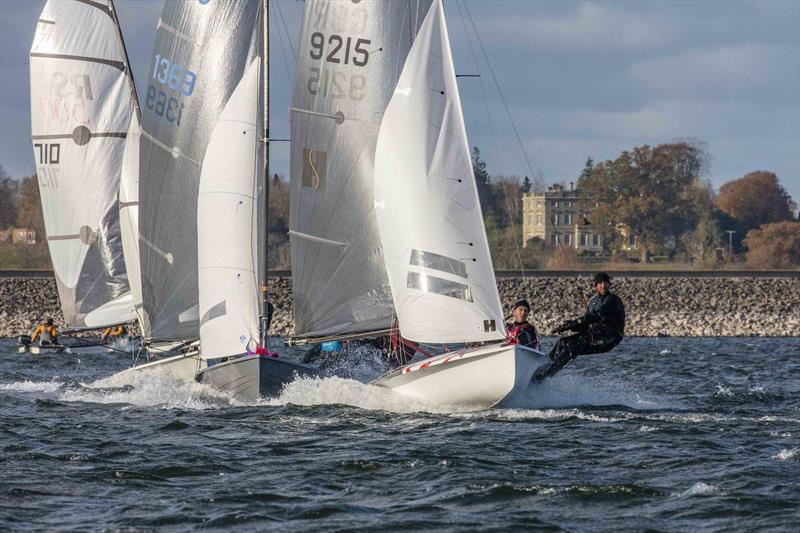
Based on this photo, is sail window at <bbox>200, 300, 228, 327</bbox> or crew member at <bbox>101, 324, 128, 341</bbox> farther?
crew member at <bbox>101, 324, 128, 341</bbox>

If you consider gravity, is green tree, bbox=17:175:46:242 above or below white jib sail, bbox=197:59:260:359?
above

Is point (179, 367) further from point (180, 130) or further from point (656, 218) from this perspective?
point (656, 218)

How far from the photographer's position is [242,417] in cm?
1906

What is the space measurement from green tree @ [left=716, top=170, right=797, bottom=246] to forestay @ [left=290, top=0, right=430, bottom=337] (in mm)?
112735

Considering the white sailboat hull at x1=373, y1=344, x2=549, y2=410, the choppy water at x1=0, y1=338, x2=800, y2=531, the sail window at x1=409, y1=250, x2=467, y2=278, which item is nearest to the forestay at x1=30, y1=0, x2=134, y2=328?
the choppy water at x1=0, y1=338, x2=800, y2=531

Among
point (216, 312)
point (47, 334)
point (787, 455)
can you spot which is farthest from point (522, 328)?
point (47, 334)

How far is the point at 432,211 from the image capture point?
1942cm

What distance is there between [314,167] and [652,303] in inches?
1611

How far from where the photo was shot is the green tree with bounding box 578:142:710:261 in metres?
112

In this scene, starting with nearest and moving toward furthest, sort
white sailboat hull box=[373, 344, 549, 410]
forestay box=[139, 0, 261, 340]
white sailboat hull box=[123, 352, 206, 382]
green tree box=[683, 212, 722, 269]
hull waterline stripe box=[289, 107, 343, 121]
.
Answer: white sailboat hull box=[373, 344, 549, 410]
hull waterline stripe box=[289, 107, 343, 121]
forestay box=[139, 0, 261, 340]
white sailboat hull box=[123, 352, 206, 382]
green tree box=[683, 212, 722, 269]

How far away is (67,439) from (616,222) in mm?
99321

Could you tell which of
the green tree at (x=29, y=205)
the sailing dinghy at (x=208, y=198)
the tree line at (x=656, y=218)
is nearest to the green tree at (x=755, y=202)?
the tree line at (x=656, y=218)

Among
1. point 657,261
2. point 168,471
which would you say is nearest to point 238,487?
point 168,471

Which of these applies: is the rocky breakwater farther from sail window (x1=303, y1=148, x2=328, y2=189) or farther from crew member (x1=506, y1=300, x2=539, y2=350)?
crew member (x1=506, y1=300, x2=539, y2=350)
